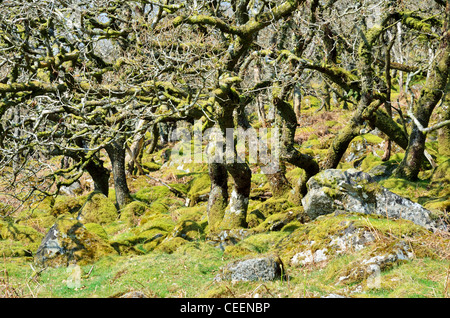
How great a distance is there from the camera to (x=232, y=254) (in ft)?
28.5

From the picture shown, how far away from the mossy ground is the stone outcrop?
777mm

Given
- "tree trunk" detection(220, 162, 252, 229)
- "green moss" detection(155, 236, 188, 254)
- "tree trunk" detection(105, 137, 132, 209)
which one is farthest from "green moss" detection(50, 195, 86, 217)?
"green moss" detection(155, 236, 188, 254)

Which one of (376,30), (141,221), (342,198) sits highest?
(376,30)

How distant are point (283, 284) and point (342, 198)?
4993 millimetres

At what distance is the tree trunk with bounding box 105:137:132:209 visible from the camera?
1755 centimetres

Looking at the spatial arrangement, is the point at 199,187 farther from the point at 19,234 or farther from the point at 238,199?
the point at 19,234

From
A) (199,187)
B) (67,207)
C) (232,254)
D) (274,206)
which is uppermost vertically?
(199,187)

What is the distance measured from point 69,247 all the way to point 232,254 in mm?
3558

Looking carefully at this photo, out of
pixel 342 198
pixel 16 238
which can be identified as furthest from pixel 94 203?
pixel 342 198

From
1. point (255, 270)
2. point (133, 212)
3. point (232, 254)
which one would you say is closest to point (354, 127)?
point (232, 254)

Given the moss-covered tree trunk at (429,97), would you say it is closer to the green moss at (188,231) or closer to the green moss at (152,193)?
the green moss at (188,231)

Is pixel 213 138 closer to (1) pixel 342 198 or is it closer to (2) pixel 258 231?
(2) pixel 258 231

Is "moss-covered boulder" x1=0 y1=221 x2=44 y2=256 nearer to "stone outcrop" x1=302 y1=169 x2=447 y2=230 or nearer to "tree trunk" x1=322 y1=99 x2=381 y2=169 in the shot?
"stone outcrop" x1=302 y1=169 x2=447 y2=230
